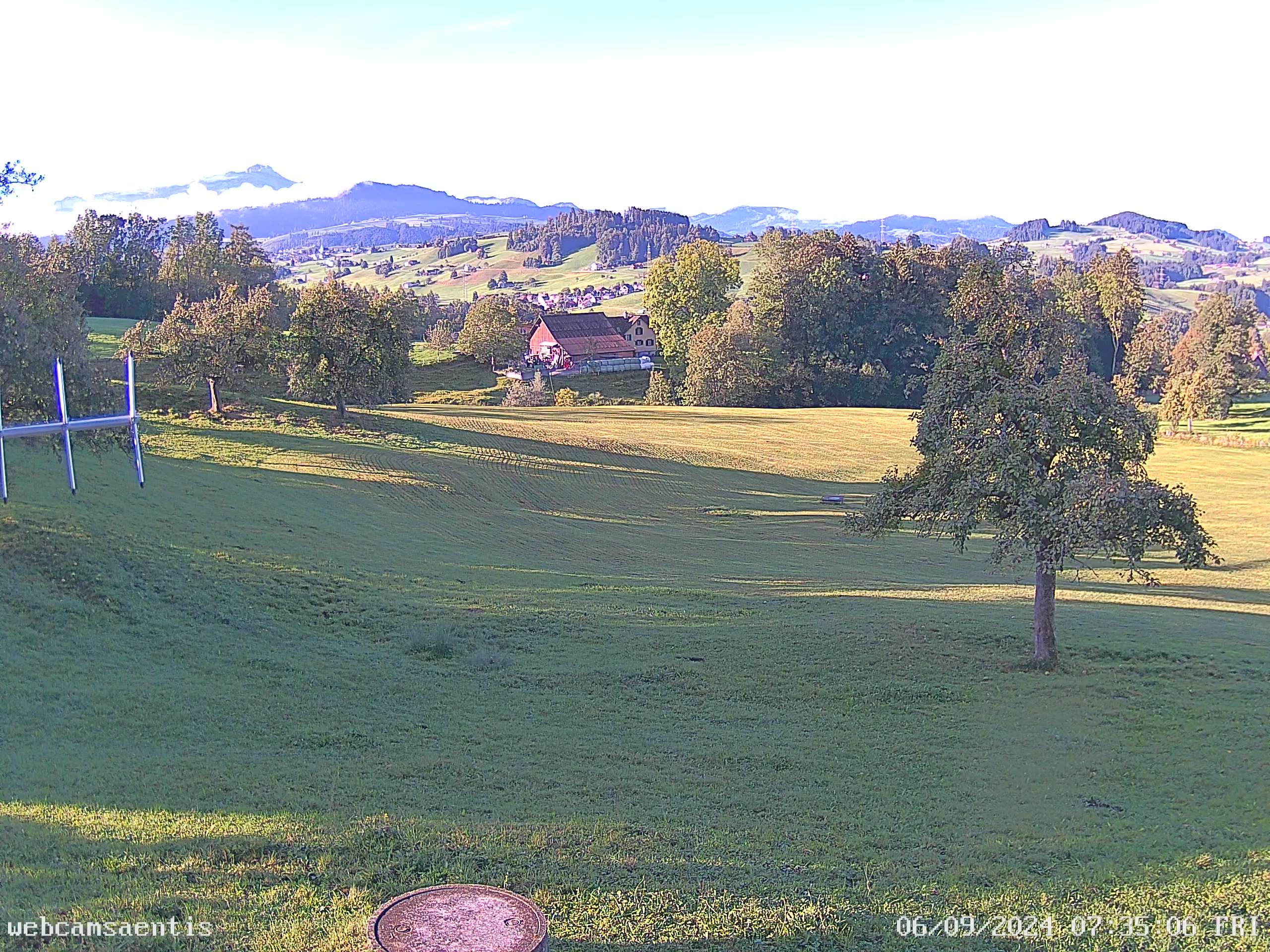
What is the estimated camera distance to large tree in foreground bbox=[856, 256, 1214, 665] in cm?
2073

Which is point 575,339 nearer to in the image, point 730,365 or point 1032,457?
point 730,365

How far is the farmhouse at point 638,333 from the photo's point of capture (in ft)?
459

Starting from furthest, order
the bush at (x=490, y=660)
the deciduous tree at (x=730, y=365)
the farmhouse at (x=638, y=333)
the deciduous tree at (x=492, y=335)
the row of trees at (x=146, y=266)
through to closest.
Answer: the farmhouse at (x=638, y=333) → the deciduous tree at (x=492, y=335) → the row of trees at (x=146, y=266) → the deciduous tree at (x=730, y=365) → the bush at (x=490, y=660)

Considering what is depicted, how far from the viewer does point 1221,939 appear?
10.7 metres

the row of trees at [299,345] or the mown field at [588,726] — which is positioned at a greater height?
the row of trees at [299,345]

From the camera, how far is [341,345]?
49469 millimetres

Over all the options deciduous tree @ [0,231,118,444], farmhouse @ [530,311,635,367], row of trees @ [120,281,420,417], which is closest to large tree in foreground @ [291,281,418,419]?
row of trees @ [120,281,420,417]

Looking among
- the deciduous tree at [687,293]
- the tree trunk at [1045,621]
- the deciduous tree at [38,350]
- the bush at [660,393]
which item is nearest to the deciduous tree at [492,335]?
the deciduous tree at [687,293]

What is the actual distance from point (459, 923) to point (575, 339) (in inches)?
4976

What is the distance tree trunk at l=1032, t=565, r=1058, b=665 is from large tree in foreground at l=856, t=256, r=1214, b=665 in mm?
34

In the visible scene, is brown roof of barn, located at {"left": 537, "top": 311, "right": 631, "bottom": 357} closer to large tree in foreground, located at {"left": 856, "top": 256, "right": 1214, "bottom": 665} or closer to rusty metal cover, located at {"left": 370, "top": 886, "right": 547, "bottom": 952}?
large tree in foreground, located at {"left": 856, "top": 256, "right": 1214, "bottom": 665}

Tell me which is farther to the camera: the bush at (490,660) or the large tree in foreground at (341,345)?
the large tree in foreground at (341,345)

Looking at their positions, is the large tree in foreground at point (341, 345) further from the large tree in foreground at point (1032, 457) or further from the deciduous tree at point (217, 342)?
the large tree in foreground at point (1032, 457)

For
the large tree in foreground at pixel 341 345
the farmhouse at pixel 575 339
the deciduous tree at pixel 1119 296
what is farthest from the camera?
the farmhouse at pixel 575 339
